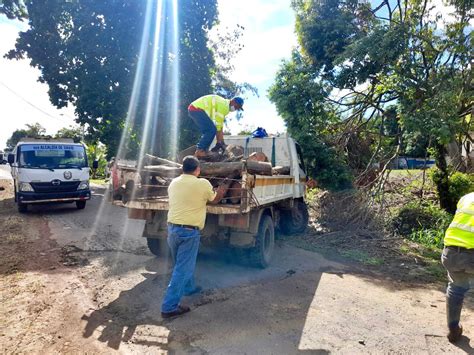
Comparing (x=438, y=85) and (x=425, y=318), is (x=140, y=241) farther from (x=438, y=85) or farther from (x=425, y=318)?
(x=438, y=85)

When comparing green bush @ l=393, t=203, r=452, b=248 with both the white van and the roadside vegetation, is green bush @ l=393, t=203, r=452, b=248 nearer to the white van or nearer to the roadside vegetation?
the roadside vegetation

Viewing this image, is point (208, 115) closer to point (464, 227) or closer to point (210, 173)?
point (210, 173)

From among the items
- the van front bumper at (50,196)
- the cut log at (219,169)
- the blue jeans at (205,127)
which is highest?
the blue jeans at (205,127)

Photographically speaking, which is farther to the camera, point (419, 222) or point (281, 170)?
point (419, 222)

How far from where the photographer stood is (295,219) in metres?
7.85

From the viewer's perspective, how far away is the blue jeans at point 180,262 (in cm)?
365

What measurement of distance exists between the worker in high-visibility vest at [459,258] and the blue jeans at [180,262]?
251cm

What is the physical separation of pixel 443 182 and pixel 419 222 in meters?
2.01

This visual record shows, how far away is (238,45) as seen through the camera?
20.1 m

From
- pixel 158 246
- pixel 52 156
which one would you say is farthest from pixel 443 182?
pixel 52 156

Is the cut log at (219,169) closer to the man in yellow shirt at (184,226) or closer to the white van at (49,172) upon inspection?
the man in yellow shirt at (184,226)

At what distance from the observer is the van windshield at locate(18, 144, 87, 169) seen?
30.5 feet

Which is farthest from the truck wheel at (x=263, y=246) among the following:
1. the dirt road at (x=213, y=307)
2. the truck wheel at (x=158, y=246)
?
the truck wheel at (x=158, y=246)

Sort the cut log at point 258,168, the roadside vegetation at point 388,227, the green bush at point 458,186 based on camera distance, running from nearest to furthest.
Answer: the cut log at point 258,168
the roadside vegetation at point 388,227
the green bush at point 458,186
